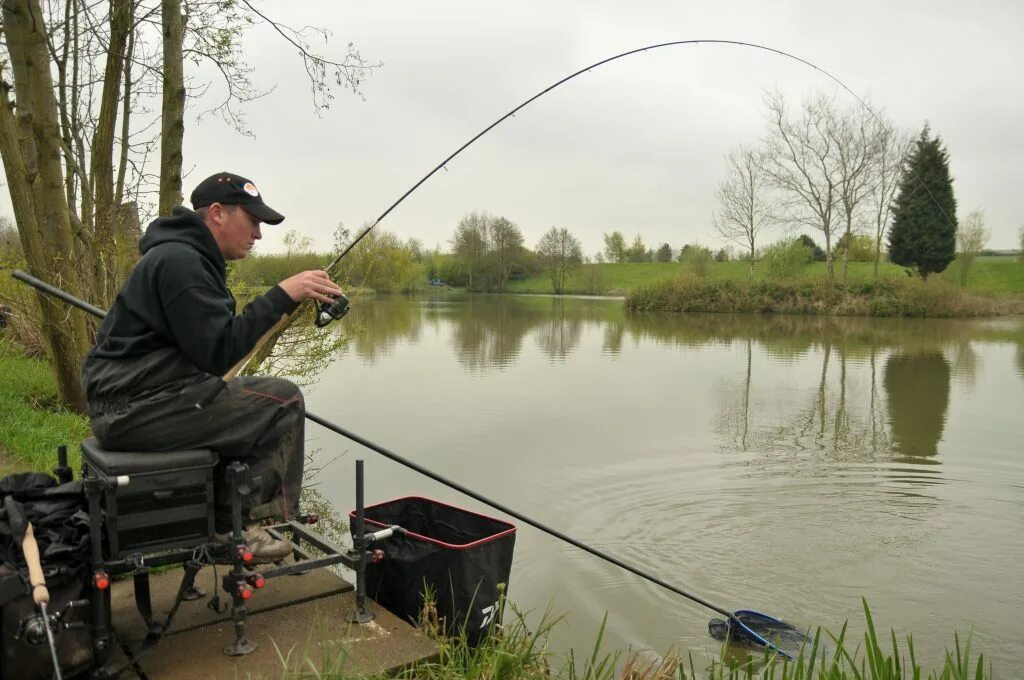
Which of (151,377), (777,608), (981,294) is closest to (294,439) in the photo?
(151,377)

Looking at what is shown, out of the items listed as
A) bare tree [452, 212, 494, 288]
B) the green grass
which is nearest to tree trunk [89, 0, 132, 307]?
the green grass

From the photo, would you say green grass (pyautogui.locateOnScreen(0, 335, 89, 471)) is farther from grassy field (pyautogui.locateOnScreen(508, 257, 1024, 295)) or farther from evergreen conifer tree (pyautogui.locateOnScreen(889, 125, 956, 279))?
evergreen conifer tree (pyautogui.locateOnScreen(889, 125, 956, 279))

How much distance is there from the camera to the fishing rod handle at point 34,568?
1995mm

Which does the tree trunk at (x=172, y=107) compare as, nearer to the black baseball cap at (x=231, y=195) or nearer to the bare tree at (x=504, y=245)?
the black baseball cap at (x=231, y=195)

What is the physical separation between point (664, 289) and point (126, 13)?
2684 cm

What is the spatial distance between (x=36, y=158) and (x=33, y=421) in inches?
82.5

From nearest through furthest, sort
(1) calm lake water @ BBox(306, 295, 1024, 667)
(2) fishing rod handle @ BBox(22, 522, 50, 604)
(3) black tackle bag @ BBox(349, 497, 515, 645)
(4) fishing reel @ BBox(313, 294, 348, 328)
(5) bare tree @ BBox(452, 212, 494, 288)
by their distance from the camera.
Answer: (2) fishing rod handle @ BBox(22, 522, 50, 604)
(4) fishing reel @ BBox(313, 294, 348, 328)
(3) black tackle bag @ BBox(349, 497, 515, 645)
(1) calm lake water @ BBox(306, 295, 1024, 667)
(5) bare tree @ BBox(452, 212, 494, 288)

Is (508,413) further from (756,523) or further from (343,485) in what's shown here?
(756,523)

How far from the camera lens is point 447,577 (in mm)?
2941

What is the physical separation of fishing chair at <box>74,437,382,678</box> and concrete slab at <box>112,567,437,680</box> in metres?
0.08

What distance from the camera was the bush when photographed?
32.9 meters

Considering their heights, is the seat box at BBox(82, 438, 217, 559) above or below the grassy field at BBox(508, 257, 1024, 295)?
below

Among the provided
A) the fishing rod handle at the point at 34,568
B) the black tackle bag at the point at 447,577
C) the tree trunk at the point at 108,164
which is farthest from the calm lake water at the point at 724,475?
the fishing rod handle at the point at 34,568

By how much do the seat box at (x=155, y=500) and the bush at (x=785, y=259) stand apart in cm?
3075
